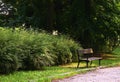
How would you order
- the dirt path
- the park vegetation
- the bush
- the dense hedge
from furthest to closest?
the park vegetation → the dense hedge → the bush → the dirt path

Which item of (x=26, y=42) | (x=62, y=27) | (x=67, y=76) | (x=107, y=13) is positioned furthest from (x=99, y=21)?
(x=67, y=76)

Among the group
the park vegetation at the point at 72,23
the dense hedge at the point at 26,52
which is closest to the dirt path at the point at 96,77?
the dense hedge at the point at 26,52

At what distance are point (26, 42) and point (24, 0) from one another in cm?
1276

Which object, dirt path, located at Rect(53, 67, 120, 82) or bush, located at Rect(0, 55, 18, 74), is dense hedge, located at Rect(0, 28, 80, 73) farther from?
dirt path, located at Rect(53, 67, 120, 82)

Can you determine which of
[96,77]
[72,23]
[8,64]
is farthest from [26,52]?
[72,23]

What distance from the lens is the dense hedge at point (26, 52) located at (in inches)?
587

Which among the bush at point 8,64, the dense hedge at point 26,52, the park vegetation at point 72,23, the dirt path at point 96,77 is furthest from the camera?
the park vegetation at point 72,23

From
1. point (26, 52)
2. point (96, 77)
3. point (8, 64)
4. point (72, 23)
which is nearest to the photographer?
point (96, 77)

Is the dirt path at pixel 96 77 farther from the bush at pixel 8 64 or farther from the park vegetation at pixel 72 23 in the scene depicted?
the park vegetation at pixel 72 23

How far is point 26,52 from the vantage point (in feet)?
54.1

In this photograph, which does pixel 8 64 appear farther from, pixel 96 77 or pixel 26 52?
pixel 96 77

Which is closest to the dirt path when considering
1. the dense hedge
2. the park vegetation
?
the dense hedge

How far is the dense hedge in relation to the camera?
14.9 meters

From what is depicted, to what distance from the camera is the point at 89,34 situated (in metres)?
25.7
